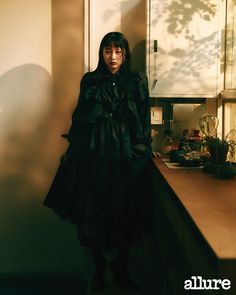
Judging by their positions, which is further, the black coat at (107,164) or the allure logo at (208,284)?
the black coat at (107,164)

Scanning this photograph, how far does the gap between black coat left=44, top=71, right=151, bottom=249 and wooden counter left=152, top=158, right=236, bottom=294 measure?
34 cm

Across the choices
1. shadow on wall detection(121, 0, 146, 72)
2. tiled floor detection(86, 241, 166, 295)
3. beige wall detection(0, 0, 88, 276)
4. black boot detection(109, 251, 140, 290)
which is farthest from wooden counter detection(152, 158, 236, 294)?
beige wall detection(0, 0, 88, 276)

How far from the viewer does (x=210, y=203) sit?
132 cm

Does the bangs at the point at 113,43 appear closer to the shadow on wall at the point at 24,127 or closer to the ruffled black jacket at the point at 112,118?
the ruffled black jacket at the point at 112,118

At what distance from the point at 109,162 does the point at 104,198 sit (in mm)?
204

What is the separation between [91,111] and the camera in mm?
2332

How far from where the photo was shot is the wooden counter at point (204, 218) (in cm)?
89

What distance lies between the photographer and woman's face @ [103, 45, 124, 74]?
93.3 inches

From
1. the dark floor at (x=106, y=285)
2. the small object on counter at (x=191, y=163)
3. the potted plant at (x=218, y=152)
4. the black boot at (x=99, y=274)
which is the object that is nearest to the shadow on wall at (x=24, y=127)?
the dark floor at (x=106, y=285)

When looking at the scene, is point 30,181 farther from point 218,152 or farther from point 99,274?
point 218,152

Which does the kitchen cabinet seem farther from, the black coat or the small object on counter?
the small object on counter

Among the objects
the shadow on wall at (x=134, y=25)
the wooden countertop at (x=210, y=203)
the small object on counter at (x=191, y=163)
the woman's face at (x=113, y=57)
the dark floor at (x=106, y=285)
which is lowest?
the dark floor at (x=106, y=285)

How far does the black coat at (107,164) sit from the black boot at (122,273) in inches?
4.1

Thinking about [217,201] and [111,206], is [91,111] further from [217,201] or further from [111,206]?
[217,201]
